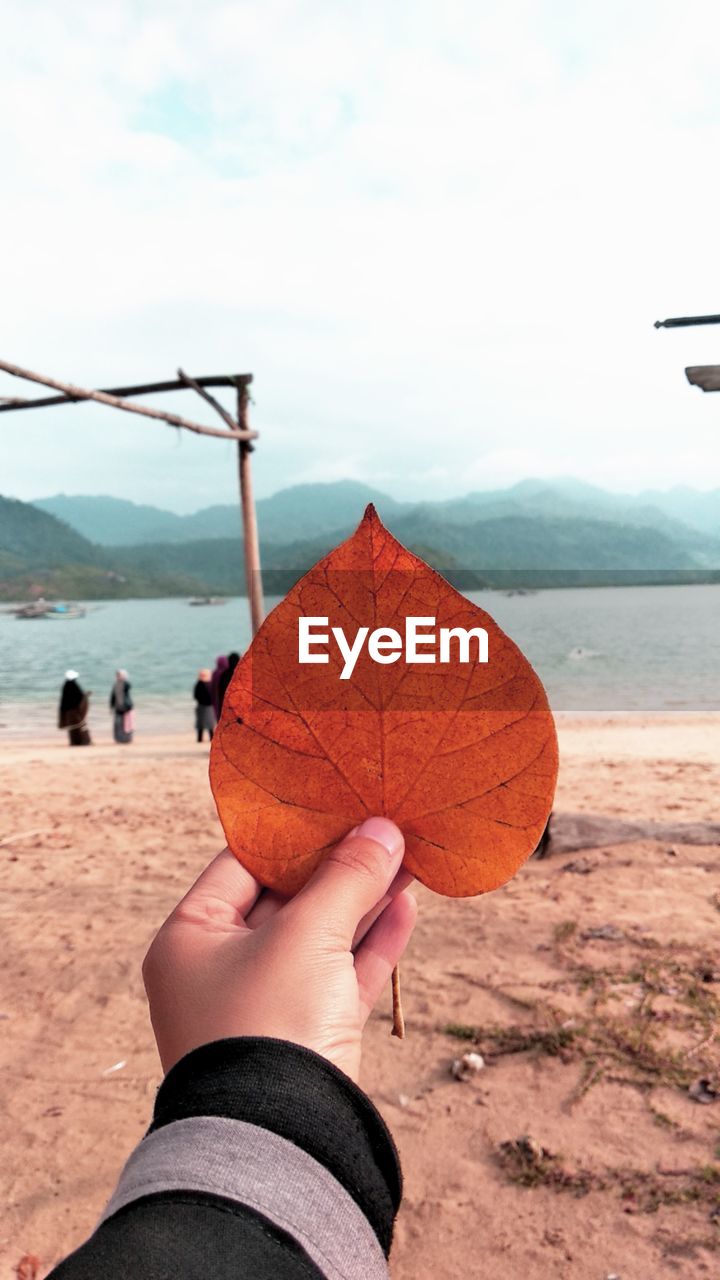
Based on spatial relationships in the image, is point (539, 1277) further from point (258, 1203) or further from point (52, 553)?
point (52, 553)

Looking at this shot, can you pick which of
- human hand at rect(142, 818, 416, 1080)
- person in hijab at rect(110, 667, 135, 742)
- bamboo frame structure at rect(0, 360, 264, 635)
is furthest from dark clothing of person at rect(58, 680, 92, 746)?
human hand at rect(142, 818, 416, 1080)

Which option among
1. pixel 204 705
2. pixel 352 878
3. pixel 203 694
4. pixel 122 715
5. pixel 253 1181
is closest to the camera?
pixel 253 1181

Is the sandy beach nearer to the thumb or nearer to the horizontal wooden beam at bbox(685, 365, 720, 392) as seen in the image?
the thumb

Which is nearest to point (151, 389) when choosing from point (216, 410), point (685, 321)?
point (216, 410)

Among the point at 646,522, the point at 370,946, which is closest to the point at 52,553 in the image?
the point at 370,946
